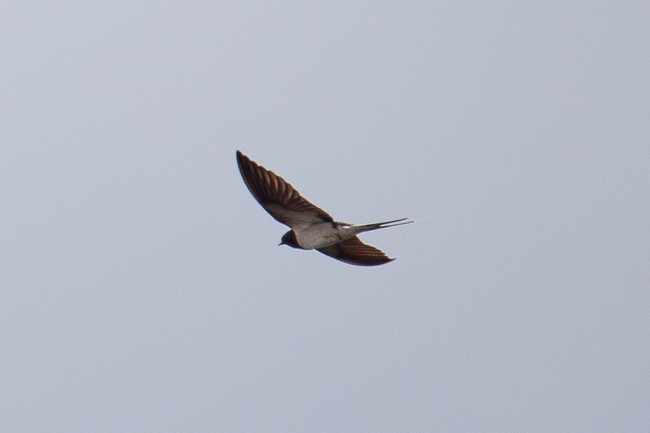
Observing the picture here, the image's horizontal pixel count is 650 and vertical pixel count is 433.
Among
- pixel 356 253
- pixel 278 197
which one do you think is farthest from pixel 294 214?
pixel 356 253

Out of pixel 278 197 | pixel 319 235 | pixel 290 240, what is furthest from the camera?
pixel 290 240

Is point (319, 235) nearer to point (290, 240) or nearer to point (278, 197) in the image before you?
point (290, 240)

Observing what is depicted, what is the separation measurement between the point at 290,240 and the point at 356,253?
978mm

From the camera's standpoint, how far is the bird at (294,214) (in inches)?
411

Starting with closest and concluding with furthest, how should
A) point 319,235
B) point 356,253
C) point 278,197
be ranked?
point 278,197 < point 319,235 < point 356,253

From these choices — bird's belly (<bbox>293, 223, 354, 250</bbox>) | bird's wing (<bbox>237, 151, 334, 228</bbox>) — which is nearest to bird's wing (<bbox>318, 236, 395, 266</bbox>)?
bird's belly (<bbox>293, 223, 354, 250</bbox>)

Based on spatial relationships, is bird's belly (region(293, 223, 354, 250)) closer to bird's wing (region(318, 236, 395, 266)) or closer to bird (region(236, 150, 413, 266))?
bird (region(236, 150, 413, 266))

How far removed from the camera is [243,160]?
10.4 m

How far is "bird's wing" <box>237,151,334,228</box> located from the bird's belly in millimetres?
84

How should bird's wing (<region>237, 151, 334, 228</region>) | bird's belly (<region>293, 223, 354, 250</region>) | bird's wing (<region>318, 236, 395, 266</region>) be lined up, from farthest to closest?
1. bird's wing (<region>318, 236, 395, 266</region>)
2. bird's belly (<region>293, 223, 354, 250</region>)
3. bird's wing (<region>237, 151, 334, 228</region>)

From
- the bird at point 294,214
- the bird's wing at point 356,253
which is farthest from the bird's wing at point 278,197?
the bird's wing at point 356,253

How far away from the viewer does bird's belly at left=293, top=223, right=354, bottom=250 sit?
1102 centimetres

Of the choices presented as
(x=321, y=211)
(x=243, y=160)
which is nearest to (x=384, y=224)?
(x=321, y=211)

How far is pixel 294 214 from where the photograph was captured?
35.7 feet
